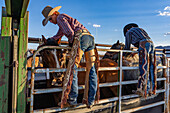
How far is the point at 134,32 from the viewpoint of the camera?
141 inches

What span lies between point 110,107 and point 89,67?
113 cm

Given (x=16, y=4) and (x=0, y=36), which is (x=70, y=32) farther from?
(x=0, y=36)

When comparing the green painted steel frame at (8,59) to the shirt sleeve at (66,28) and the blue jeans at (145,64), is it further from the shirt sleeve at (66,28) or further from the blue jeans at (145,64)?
the blue jeans at (145,64)

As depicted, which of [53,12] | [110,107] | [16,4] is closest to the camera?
[16,4]

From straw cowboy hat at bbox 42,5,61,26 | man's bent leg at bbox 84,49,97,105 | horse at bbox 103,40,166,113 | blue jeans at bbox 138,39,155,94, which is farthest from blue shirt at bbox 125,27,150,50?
straw cowboy hat at bbox 42,5,61,26

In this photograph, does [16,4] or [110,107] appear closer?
[16,4]

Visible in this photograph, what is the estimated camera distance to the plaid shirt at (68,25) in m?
2.39

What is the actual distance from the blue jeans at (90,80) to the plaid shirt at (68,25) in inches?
8.8

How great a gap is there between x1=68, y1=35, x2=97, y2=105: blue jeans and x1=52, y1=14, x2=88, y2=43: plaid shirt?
0.74 feet

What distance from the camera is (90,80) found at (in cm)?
251

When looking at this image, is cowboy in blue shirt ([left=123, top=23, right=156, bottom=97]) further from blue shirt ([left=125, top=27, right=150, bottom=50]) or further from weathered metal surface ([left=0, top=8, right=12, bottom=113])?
weathered metal surface ([left=0, top=8, right=12, bottom=113])

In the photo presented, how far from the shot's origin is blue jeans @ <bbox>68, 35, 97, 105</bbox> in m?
2.33

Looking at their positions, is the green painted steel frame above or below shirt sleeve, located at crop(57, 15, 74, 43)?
below

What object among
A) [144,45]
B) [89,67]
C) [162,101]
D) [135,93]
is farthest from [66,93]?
[162,101]
